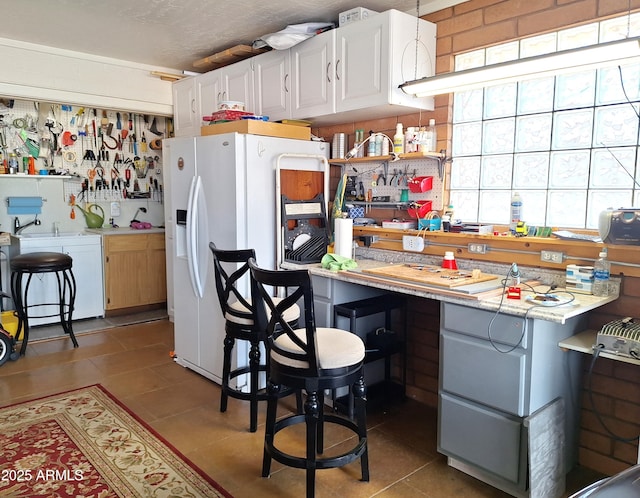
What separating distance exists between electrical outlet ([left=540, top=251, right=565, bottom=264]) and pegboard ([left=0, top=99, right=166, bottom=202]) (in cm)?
449

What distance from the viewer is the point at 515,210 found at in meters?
2.63

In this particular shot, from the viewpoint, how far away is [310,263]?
324 cm

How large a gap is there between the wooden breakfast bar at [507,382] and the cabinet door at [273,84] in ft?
5.86

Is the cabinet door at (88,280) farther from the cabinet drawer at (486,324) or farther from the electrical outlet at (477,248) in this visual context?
the cabinet drawer at (486,324)

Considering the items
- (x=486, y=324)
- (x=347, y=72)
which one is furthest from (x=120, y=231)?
(x=486, y=324)

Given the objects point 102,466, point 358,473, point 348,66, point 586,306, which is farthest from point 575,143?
point 102,466

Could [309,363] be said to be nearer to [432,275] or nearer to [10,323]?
[432,275]

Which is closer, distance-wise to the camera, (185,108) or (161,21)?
(161,21)

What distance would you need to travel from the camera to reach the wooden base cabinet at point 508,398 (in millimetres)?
2016

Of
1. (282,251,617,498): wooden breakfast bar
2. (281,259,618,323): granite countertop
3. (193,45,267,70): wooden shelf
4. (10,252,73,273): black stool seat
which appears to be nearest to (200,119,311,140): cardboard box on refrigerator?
(193,45,267,70): wooden shelf

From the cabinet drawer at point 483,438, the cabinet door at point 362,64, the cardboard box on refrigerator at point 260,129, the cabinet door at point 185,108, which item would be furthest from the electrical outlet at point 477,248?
the cabinet door at point 185,108

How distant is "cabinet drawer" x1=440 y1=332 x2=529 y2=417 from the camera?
202 cm

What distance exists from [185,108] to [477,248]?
3.27 meters

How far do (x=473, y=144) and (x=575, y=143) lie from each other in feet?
1.95
